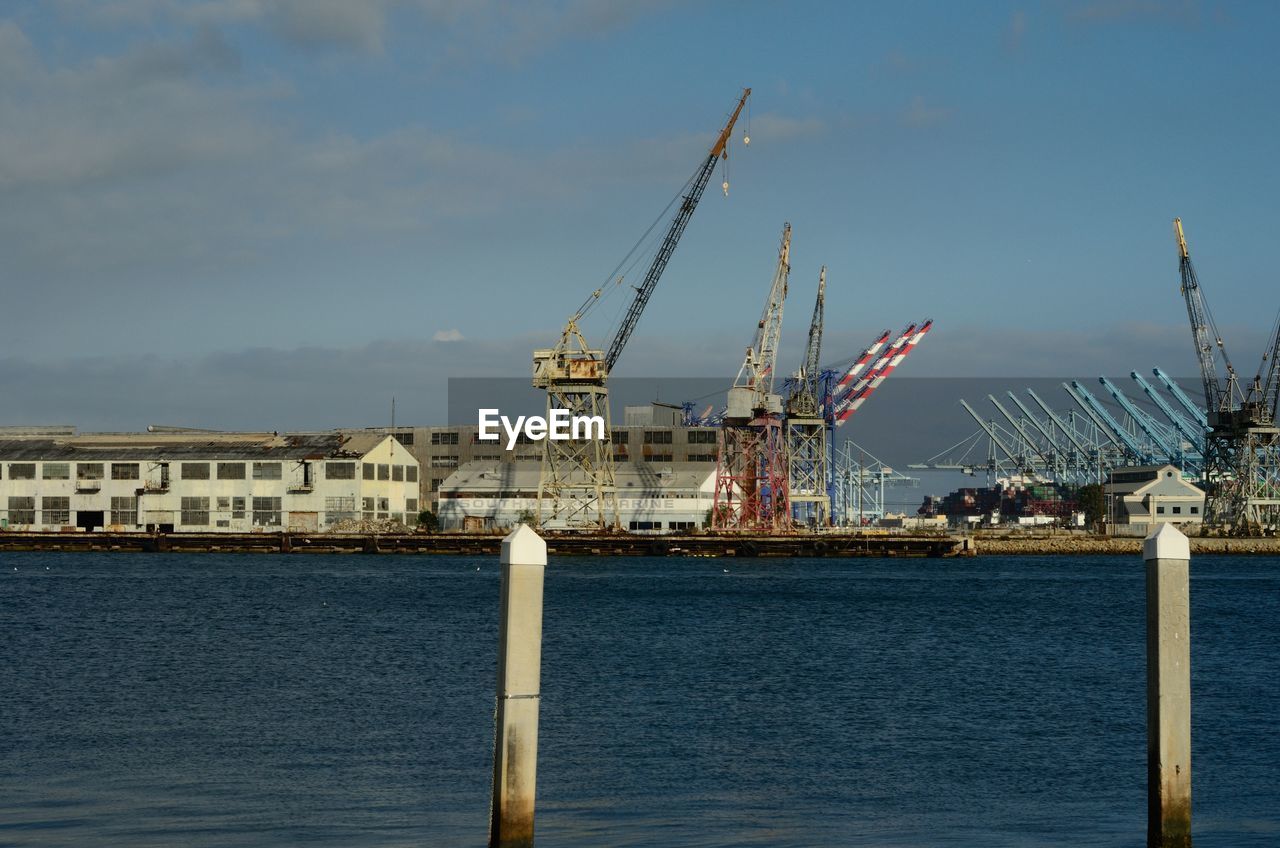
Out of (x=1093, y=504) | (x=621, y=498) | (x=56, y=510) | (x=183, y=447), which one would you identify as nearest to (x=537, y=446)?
(x=621, y=498)

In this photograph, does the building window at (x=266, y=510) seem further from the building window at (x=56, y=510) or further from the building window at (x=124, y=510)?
the building window at (x=56, y=510)

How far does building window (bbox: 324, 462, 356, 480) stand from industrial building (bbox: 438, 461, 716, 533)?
418 inches

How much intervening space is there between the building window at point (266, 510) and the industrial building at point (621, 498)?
44.9 ft

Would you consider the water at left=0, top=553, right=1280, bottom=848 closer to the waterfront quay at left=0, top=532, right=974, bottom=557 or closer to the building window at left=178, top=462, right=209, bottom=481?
the waterfront quay at left=0, top=532, right=974, bottom=557

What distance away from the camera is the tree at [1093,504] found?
16188 centimetres

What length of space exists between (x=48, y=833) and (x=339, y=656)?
2041cm

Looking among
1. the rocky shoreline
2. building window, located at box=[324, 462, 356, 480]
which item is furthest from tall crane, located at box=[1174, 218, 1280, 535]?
building window, located at box=[324, 462, 356, 480]

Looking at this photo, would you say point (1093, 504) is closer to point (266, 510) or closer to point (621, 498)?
point (621, 498)

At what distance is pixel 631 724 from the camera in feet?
91.2

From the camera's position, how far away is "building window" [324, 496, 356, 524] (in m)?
107

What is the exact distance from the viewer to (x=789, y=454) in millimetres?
125938

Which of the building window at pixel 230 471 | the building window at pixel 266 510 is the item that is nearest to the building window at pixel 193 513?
the building window at pixel 230 471

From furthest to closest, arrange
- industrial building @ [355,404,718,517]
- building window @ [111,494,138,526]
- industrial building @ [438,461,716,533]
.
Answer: industrial building @ [355,404,718,517] → industrial building @ [438,461,716,533] → building window @ [111,494,138,526]

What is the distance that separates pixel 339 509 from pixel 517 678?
315ft
